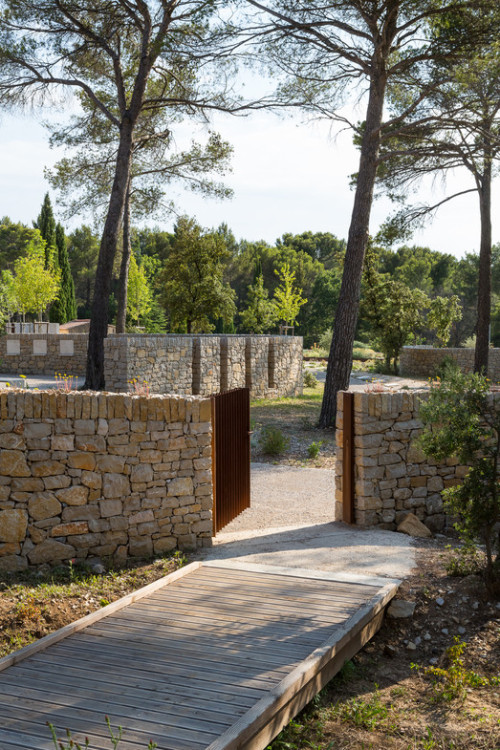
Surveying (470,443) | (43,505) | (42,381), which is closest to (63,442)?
(43,505)

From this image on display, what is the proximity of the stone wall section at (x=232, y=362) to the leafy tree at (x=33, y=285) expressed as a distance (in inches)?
629

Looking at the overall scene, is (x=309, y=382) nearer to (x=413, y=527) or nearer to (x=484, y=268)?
(x=484, y=268)

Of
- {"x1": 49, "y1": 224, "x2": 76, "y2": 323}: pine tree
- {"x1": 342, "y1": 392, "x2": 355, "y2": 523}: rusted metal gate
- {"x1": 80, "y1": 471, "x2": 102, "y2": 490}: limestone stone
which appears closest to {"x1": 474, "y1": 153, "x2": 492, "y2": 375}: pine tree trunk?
{"x1": 342, "y1": 392, "x2": 355, "y2": 523}: rusted metal gate

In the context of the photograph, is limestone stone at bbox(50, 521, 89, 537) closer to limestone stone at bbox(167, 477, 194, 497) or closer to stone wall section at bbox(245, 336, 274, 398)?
limestone stone at bbox(167, 477, 194, 497)

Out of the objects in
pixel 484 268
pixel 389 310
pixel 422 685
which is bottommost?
pixel 422 685

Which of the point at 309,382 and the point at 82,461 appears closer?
the point at 82,461

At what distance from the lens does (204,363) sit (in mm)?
18391

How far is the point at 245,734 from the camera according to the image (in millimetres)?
3492

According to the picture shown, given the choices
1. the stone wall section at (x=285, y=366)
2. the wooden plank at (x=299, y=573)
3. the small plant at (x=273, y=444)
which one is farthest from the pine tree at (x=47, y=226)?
the wooden plank at (x=299, y=573)

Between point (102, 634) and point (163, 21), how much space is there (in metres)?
15.4

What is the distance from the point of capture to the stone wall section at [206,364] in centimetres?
1825

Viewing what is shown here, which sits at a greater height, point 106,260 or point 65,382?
point 106,260

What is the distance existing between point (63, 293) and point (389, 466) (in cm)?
3188

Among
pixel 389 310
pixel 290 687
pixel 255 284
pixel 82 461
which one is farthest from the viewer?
pixel 255 284
